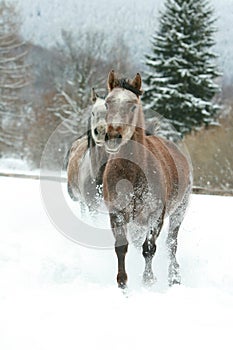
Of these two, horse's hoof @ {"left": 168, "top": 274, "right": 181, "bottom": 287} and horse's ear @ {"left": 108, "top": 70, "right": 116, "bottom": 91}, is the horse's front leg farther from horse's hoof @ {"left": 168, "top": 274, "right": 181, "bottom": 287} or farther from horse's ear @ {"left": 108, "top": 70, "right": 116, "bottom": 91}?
horse's ear @ {"left": 108, "top": 70, "right": 116, "bottom": 91}

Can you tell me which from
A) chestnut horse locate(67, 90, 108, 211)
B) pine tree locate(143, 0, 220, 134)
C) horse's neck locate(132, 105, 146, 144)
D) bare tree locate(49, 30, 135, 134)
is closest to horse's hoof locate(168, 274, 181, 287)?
horse's neck locate(132, 105, 146, 144)

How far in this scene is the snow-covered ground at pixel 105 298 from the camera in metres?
2.89

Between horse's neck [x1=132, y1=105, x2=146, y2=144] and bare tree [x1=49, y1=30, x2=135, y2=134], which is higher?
horse's neck [x1=132, y1=105, x2=146, y2=144]

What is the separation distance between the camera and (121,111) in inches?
152

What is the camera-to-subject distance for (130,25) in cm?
3338

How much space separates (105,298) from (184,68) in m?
19.3

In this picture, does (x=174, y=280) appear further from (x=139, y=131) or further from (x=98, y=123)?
(x=98, y=123)

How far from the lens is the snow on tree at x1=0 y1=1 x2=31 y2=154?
28500mm

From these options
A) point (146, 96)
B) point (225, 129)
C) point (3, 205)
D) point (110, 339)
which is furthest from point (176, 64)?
point (110, 339)

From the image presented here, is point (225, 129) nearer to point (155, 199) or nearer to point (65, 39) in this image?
point (155, 199)

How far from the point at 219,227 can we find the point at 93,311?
3817 millimetres

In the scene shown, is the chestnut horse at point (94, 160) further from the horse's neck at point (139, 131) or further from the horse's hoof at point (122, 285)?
the horse's hoof at point (122, 285)

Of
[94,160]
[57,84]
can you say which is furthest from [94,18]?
[94,160]

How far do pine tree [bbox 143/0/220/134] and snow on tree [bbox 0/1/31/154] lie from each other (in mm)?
10036
